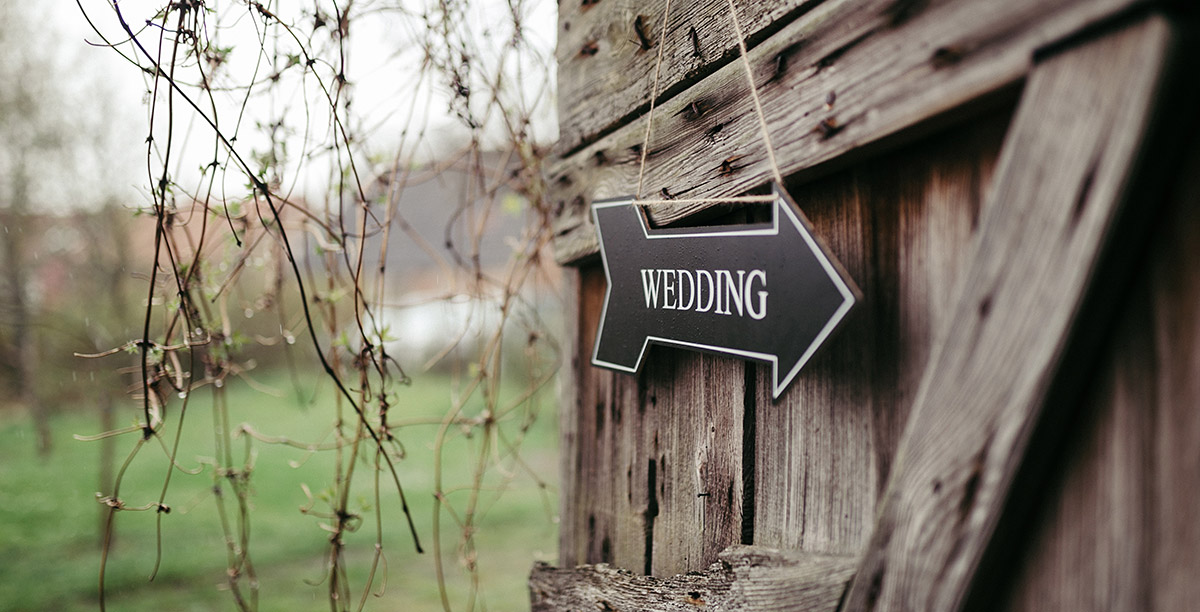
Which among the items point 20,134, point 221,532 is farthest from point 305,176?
point 20,134

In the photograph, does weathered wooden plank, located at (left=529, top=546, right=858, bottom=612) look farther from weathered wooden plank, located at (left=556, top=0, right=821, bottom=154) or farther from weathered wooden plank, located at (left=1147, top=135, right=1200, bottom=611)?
weathered wooden plank, located at (left=556, top=0, right=821, bottom=154)

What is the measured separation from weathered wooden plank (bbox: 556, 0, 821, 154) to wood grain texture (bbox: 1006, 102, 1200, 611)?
25.1 inches

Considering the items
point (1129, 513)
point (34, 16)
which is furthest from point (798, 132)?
point (34, 16)

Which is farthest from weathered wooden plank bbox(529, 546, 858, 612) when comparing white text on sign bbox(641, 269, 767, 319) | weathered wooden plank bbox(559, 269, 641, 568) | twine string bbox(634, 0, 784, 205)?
twine string bbox(634, 0, 784, 205)

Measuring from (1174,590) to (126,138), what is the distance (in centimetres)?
962

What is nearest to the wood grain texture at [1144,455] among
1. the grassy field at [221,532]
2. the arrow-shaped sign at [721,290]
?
the arrow-shaped sign at [721,290]

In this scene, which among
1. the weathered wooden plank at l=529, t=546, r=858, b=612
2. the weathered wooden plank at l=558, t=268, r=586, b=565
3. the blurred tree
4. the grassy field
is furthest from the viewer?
the blurred tree

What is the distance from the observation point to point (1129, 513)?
814mm

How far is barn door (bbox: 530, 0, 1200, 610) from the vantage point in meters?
0.77

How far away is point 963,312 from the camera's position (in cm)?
91

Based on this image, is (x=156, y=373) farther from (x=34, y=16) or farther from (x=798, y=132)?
(x=34, y=16)

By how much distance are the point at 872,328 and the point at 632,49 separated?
3.25 feet

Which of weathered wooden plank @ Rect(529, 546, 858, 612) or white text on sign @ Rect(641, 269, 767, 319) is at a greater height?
white text on sign @ Rect(641, 269, 767, 319)

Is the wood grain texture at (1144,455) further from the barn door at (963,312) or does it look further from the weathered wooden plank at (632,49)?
the weathered wooden plank at (632,49)
